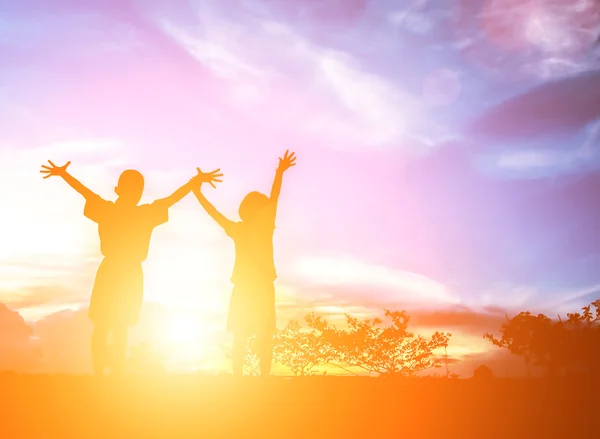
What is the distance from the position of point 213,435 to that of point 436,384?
15.5ft

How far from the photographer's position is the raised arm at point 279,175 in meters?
9.99

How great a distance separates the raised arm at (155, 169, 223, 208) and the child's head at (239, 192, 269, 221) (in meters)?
0.97

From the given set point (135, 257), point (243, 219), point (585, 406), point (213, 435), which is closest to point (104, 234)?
point (135, 257)

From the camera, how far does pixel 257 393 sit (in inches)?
299

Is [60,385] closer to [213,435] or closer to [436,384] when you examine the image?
[213,435]

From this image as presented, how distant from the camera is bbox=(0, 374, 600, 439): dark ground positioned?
6.02 metres

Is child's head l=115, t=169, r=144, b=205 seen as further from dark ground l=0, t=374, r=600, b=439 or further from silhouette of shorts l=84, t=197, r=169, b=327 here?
dark ground l=0, t=374, r=600, b=439

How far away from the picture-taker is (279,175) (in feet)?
33.5

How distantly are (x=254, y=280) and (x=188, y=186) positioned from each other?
6.82 ft

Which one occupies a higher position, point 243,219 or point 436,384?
point 243,219

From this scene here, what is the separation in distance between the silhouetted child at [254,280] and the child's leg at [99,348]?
6.42 feet

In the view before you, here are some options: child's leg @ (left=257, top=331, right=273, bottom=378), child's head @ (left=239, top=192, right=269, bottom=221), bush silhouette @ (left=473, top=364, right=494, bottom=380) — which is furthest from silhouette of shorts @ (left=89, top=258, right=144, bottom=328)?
bush silhouette @ (left=473, top=364, right=494, bottom=380)

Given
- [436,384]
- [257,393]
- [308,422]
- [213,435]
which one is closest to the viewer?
[213,435]

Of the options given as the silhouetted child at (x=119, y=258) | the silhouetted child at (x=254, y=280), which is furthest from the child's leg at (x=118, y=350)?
the silhouetted child at (x=254, y=280)
